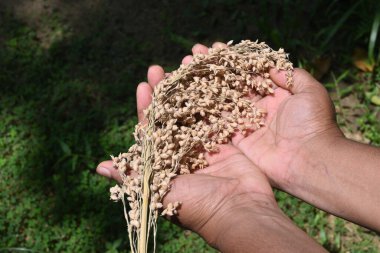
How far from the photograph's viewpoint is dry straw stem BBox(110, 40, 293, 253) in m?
2.21

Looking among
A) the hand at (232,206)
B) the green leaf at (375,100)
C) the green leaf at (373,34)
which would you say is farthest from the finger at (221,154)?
the green leaf at (373,34)

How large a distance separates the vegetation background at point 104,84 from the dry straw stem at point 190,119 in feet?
3.80

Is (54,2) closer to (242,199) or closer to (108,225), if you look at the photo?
(108,225)

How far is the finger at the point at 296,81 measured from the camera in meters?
2.57

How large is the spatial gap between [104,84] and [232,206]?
7.44ft

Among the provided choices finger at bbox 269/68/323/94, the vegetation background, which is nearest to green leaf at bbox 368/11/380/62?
the vegetation background

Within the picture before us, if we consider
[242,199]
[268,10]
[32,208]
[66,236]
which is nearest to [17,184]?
[32,208]

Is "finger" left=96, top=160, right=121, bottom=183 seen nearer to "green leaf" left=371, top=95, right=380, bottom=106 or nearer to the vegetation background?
the vegetation background

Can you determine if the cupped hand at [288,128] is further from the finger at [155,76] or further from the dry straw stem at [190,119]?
the finger at [155,76]

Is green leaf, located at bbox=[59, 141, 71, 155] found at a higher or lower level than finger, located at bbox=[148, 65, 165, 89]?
lower

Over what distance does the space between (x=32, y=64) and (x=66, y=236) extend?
1.67m

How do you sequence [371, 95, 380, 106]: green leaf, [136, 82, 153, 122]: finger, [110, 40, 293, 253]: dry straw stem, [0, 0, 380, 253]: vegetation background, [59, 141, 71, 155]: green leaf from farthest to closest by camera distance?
[371, 95, 380, 106]: green leaf < [59, 141, 71, 155]: green leaf < [0, 0, 380, 253]: vegetation background < [136, 82, 153, 122]: finger < [110, 40, 293, 253]: dry straw stem

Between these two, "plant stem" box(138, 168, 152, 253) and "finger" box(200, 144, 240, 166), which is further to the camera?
"finger" box(200, 144, 240, 166)

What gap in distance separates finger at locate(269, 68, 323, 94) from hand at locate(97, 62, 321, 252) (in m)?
0.46
